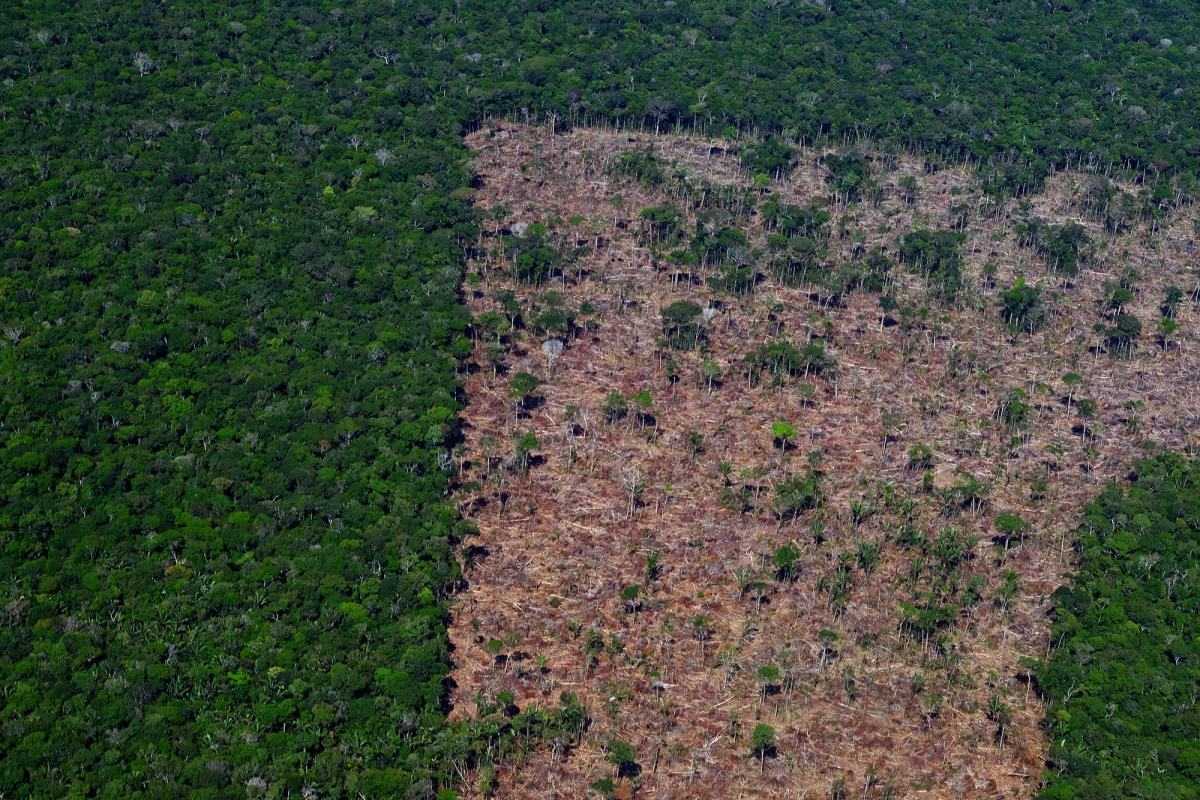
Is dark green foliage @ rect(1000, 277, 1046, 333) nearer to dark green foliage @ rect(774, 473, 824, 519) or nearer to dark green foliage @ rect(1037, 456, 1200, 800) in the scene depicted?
dark green foliage @ rect(1037, 456, 1200, 800)

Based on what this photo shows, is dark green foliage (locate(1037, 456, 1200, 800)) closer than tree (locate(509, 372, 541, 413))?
Yes

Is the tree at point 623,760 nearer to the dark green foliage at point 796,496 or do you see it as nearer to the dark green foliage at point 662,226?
the dark green foliage at point 796,496

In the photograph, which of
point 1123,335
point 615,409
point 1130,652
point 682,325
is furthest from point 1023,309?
point 1130,652

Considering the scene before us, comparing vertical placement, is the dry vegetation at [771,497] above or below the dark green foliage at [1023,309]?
below

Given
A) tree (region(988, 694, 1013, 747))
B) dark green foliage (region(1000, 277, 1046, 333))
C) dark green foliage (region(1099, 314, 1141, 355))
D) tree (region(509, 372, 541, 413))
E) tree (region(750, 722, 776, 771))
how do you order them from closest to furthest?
1. tree (region(750, 722, 776, 771))
2. tree (region(988, 694, 1013, 747))
3. tree (region(509, 372, 541, 413))
4. dark green foliage (region(1099, 314, 1141, 355))
5. dark green foliage (region(1000, 277, 1046, 333))

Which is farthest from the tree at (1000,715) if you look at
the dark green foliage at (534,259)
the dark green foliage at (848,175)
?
the dark green foliage at (848,175)

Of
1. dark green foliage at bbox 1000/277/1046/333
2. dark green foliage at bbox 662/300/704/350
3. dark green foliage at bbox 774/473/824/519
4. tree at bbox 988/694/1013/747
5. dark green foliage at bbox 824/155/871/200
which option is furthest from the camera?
dark green foliage at bbox 824/155/871/200

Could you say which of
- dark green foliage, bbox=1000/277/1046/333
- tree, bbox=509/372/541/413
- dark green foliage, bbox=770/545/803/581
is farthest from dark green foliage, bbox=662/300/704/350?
dark green foliage, bbox=1000/277/1046/333
